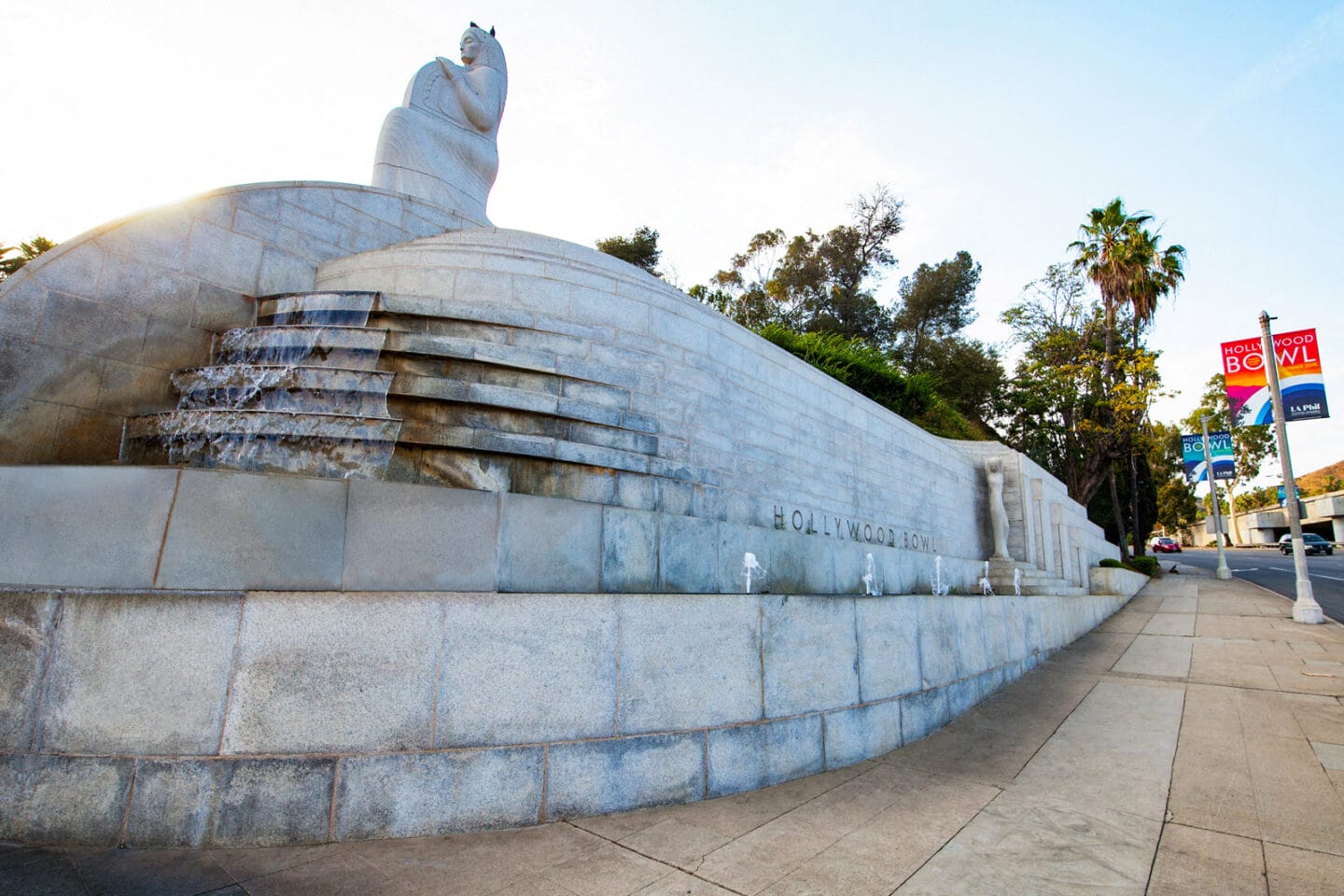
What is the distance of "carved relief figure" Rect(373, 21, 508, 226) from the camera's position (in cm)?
1097

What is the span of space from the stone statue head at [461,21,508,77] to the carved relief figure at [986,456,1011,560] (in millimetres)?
15984

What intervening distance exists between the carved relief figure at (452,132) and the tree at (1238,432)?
35.8 m

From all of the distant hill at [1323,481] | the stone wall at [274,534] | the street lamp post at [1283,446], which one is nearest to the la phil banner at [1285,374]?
the street lamp post at [1283,446]

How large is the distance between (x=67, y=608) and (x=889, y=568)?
7974mm

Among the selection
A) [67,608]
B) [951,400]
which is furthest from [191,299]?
[951,400]

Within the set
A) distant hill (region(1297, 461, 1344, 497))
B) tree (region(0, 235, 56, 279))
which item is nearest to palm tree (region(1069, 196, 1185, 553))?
tree (region(0, 235, 56, 279))

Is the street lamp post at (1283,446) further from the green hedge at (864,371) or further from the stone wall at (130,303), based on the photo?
the stone wall at (130,303)

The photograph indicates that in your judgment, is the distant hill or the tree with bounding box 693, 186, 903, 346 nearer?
the tree with bounding box 693, 186, 903, 346

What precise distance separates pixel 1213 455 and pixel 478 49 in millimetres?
31689

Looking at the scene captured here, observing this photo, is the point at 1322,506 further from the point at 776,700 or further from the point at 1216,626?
the point at 776,700

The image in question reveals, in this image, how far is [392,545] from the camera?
13.3 ft

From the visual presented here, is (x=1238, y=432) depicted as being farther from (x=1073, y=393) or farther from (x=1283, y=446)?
(x=1283, y=446)

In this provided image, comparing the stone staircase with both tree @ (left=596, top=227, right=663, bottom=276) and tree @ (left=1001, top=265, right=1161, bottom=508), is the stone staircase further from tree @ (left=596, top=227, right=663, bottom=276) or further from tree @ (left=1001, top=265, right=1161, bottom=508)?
tree @ (left=596, top=227, right=663, bottom=276)

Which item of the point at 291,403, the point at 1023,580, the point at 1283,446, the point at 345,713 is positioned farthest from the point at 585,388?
the point at 1283,446
